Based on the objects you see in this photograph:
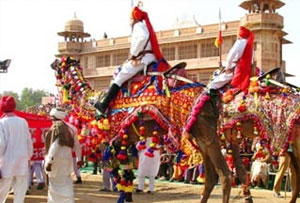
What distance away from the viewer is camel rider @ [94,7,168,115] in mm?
7574

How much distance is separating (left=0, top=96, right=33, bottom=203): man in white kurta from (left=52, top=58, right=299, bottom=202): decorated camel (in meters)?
1.22

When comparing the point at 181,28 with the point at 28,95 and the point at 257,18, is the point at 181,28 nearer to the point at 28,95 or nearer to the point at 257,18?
the point at 257,18

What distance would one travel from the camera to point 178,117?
7.21 meters

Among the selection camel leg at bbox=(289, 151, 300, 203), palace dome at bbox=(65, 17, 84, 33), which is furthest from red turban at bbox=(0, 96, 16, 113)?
palace dome at bbox=(65, 17, 84, 33)

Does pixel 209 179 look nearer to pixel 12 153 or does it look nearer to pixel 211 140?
pixel 211 140

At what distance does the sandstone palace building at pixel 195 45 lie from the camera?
1291 inches

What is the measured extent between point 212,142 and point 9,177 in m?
2.79

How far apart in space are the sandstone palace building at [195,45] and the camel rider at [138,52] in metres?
20.5

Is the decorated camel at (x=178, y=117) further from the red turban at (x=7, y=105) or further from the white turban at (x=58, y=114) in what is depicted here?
the red turban at (x=7, y=105)

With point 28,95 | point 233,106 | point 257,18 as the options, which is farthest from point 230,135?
point 28,95

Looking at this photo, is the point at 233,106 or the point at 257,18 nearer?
the point at 233,106

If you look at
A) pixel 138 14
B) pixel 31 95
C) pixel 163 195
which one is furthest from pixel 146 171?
pixel 31 95

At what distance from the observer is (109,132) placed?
26.0ft

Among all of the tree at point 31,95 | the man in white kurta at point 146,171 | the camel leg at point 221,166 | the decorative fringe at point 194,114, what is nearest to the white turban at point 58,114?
the decorative fringe at point 194,114
